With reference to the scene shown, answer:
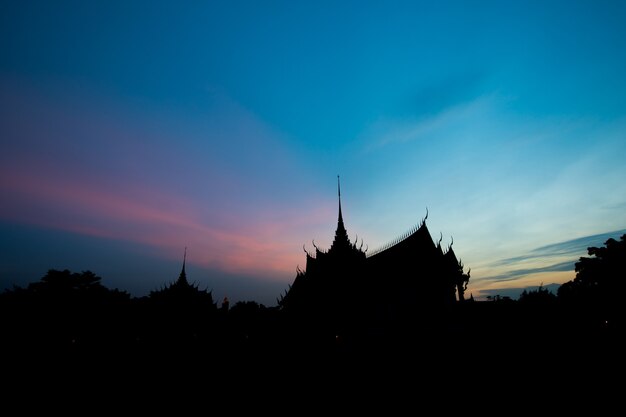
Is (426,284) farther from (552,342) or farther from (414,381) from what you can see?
(414,381)

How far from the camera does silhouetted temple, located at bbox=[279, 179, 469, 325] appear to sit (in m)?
23.4

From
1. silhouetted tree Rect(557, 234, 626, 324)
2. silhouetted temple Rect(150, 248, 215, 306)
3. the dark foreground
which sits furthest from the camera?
silhouetted temple Rect(150, 248, 215, 306)

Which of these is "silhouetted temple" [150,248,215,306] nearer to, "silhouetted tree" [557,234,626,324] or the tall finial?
the tall finial

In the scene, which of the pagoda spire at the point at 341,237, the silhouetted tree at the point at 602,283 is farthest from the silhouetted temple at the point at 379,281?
the silhouetted tree at the point at 602,283

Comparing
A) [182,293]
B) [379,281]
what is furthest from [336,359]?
[182,293]

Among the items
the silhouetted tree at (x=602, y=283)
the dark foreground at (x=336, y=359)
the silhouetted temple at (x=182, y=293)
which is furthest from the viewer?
the silhouetted temple at (x=182, y=293)

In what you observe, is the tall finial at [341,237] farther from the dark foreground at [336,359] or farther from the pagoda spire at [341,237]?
the dark foreground at [336,359]

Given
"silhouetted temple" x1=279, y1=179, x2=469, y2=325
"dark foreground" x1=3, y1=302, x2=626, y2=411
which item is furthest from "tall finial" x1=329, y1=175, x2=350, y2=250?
"dark foreground" x1=3, y1=302, x2=626, y2=411

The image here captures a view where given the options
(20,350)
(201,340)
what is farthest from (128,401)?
(201,340)

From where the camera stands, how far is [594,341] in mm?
17281

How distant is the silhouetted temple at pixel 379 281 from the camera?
23.4 m

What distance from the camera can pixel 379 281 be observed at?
26.2m

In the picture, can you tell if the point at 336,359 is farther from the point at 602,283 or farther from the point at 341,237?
the point at 602,283

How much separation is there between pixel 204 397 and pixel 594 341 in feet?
71.0
